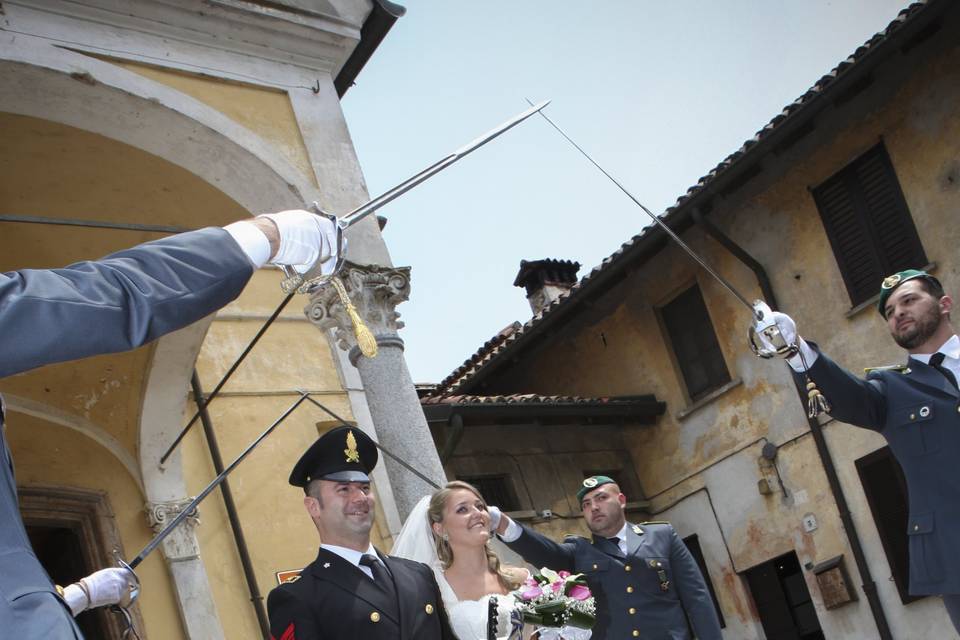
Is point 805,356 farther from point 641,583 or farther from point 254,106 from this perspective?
point 254,106

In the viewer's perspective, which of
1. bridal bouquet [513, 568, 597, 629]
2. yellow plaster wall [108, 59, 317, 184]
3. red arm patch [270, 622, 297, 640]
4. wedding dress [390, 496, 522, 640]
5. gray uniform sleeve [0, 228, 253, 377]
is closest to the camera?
gray uniform sleeve [0, 228, 253, 377]

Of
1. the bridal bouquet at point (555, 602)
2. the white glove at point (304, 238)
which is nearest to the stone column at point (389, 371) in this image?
the bridal bouquet at point (555, 602)

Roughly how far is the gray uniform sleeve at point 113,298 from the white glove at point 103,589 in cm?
235

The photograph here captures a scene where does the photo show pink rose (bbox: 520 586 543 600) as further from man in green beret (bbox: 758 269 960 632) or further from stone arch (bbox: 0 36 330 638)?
stone arch (bbox: 0 36 330 638)

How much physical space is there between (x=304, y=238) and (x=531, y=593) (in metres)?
2.25

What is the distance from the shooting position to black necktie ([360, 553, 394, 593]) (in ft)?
13.3

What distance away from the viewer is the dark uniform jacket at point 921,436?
4555 millimetres

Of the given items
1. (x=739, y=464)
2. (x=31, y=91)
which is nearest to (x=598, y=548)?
(x=31, y=91)

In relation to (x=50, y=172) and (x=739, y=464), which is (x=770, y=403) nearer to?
(x=739, y=464)

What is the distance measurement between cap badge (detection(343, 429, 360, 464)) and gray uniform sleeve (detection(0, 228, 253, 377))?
86.6 inches

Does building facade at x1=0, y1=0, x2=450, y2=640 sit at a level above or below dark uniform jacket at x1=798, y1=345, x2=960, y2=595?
above

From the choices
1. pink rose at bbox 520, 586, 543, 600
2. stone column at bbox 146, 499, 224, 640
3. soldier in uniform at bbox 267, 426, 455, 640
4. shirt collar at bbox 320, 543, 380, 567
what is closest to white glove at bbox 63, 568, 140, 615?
soldier in uniform at bbox 267, 426, 455, 640

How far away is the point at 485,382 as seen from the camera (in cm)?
1661

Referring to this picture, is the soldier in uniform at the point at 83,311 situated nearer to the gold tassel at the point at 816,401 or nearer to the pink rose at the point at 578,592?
the pink rose at the point at 578,592
